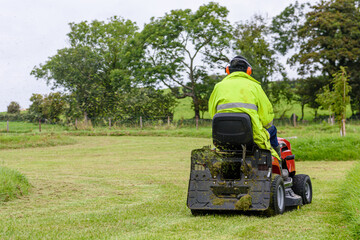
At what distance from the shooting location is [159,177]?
1309 centimetres

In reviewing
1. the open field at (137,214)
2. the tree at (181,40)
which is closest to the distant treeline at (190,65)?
the tree at (181,40)

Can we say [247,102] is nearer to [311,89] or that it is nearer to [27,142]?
[27,142]

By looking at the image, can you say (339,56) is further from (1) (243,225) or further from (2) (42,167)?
(1) (243,225)

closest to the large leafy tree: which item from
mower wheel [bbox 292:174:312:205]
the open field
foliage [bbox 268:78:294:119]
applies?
foliage [bbox 268:78:294:119]

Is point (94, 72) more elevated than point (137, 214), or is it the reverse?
point (94, 72)

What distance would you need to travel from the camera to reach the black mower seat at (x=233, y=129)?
6.71 meters

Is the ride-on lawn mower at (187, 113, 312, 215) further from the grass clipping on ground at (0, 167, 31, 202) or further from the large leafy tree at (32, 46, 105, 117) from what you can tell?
the large leafy tree at (32, 46, 105, 117)

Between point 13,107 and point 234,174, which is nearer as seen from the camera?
point 234,174

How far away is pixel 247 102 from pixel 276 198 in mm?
1370

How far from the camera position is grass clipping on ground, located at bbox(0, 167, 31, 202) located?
9.04 meters

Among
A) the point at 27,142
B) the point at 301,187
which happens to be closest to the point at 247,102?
the point at 301,187

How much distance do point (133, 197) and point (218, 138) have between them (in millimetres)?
3198

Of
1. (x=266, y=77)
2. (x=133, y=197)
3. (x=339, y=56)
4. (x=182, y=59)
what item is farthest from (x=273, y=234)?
(x=266, y=77)

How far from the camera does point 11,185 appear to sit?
9375mm
